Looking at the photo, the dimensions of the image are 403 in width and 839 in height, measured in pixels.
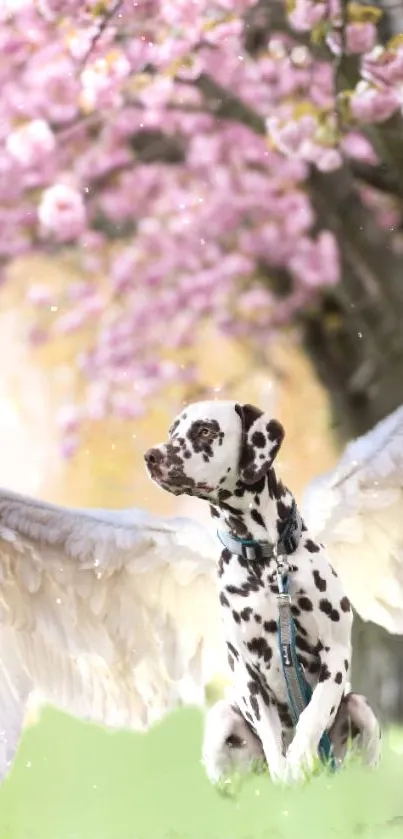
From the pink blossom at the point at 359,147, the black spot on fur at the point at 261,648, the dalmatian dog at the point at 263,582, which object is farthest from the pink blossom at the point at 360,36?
the black spot on fur at the point at 261,648

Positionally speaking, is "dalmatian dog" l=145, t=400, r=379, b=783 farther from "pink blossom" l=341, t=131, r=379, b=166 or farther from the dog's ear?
"pink blossom" l=341, t=131, r=379, b=166

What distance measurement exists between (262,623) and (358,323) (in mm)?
411

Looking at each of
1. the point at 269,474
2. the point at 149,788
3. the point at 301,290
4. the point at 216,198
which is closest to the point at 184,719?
the point at 149,788

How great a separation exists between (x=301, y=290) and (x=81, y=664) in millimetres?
551

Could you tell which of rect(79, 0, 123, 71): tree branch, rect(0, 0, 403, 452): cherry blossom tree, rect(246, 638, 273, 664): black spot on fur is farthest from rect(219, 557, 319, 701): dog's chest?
rect(79, 0, 123, 71): tree branch

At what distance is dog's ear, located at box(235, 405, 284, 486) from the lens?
0.90 meters

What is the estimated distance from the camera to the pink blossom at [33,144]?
113 centimetres

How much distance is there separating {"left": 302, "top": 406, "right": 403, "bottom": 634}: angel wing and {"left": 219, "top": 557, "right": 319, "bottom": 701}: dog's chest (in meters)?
0.12

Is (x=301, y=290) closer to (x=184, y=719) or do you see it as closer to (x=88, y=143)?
(x=88, y=143)

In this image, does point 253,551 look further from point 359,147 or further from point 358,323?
point 359,147

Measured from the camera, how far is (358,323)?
110 centimetres

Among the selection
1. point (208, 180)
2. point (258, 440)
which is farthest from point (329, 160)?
point (258, 440)

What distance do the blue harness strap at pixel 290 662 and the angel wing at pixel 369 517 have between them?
126 millimetres

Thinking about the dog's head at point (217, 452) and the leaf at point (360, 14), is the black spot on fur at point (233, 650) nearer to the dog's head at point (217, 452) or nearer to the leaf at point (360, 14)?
the dog's head at point (217, 452)
